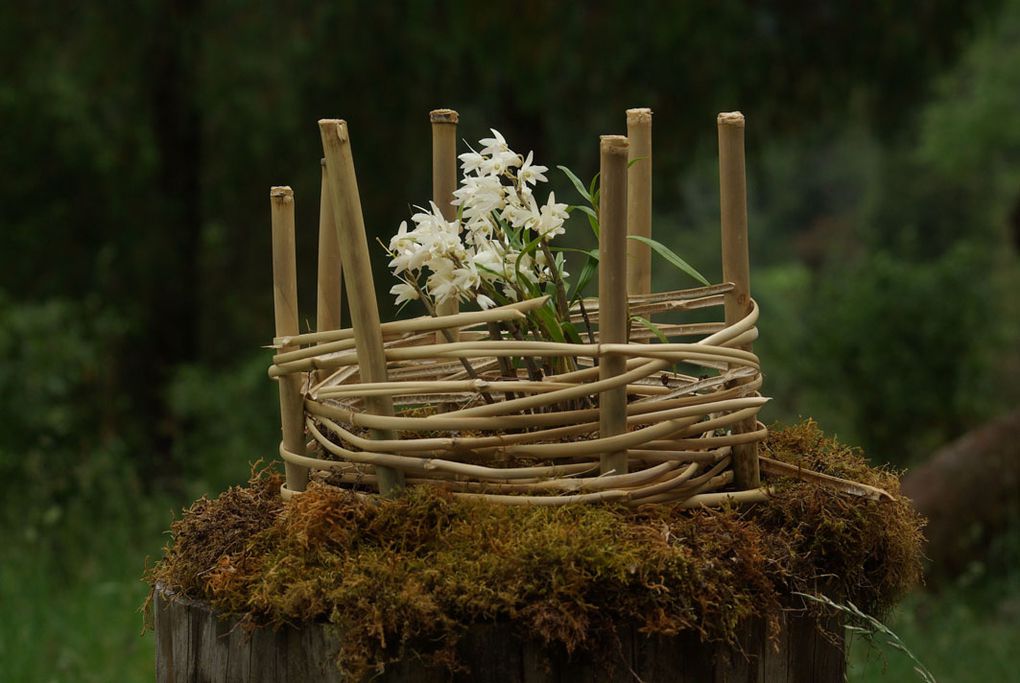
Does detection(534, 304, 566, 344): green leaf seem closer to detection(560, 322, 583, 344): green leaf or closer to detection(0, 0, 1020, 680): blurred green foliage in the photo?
detection(560, 322, 583, 344): green leaf

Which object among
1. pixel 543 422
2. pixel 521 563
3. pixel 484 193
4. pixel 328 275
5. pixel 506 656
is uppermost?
pixel 484 193

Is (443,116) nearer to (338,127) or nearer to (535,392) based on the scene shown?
(338,127)

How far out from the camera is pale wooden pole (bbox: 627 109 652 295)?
2.04 meters

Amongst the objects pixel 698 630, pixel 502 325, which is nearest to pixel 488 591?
pixel 698 630

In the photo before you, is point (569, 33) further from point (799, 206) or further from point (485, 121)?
point (799, 206)

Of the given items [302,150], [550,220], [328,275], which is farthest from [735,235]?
[302,150]

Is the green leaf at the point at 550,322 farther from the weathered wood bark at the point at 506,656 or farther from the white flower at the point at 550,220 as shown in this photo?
the weathered wood bark at the point at 506,656

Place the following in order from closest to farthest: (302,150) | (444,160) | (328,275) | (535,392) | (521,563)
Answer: (521,563) < (535,392) < (328,275) < (444,160) < (302,150)

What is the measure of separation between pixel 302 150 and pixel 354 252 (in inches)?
235

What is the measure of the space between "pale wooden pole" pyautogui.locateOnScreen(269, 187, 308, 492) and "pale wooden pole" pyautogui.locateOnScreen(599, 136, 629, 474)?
0.50 metres

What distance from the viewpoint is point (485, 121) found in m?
6.88

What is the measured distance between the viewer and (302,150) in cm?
736

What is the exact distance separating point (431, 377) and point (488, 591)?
1.80 ft

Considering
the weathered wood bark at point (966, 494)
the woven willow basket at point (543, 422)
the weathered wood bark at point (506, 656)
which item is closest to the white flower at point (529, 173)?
the woven willow basket at point (543, 422)
